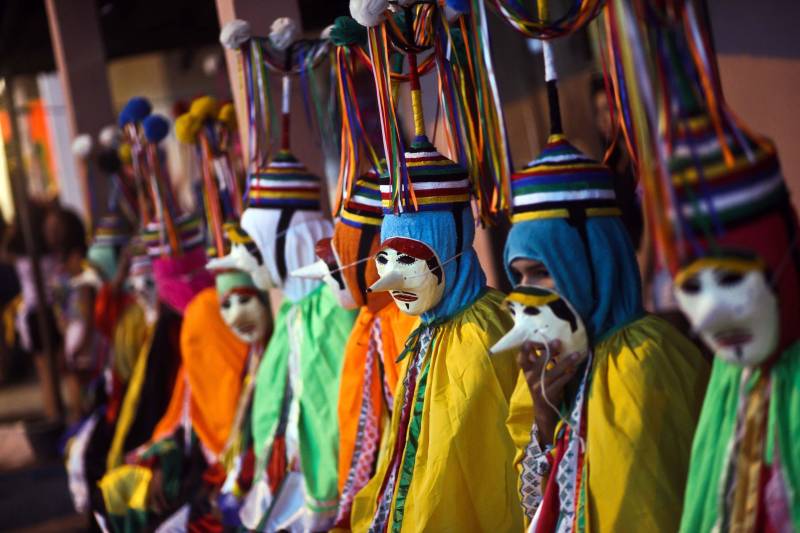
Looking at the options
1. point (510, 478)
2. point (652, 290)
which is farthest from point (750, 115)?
point (652, 290)

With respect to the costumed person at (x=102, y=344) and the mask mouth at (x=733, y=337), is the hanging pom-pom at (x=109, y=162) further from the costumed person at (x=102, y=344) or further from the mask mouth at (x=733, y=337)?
the mask mouth at (x=733, y=337)

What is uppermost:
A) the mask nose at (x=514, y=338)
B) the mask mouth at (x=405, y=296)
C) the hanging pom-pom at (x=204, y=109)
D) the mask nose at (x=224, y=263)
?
the hanging pom-pom at (x=204, y=109)

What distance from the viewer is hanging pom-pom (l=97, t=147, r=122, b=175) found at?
3.98 meters

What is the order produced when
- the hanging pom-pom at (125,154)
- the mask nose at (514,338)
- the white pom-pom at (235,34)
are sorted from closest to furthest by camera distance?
the mask nose at (514,338), the white pom-pom at (235,34), the hanging pom-pom at (125,154)

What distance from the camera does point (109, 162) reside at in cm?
397

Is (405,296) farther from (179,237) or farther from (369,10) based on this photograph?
(179,237)

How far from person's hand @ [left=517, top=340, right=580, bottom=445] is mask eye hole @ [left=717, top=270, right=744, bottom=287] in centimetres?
38

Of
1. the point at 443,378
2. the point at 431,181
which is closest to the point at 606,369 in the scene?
the point at 443,378

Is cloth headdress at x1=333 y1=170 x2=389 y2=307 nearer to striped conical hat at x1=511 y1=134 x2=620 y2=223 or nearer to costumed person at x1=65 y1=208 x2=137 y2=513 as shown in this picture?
striped conical hat at x1=511 y1=134 x2=620 y2=223

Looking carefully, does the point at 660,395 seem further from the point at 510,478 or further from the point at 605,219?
the point at 510,478

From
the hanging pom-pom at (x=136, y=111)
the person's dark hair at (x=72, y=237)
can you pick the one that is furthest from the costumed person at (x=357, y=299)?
the person's dark hair at (x=72, y=237)

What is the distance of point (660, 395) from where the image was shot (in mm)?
1534

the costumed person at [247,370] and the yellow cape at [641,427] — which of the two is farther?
the costumed person at [247,370]

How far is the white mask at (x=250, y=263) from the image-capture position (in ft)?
8.55
